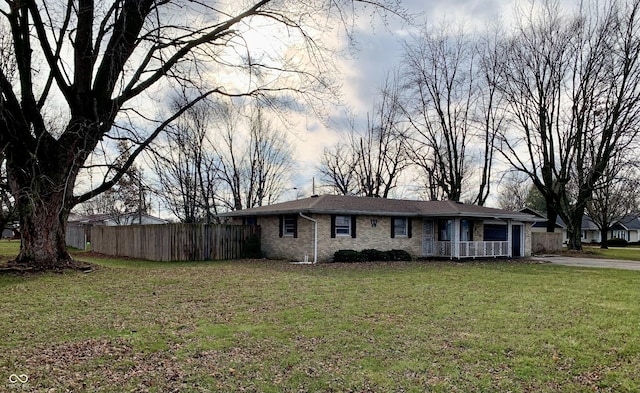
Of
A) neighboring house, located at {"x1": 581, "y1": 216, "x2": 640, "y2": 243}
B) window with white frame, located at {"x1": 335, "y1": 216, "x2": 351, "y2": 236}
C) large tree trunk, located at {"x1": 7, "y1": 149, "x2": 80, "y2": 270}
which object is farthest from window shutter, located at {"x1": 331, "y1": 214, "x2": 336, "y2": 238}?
neighboring house, located at {"x1": 581, "y1": 216, "x2": 640, "y2": 243}

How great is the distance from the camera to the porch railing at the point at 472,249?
A: 2270 cm

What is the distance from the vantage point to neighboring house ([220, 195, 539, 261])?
20453 millimetres

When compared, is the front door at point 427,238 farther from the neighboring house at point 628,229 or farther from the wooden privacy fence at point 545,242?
the neighboring house at point 628,229

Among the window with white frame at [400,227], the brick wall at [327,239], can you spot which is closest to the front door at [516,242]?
the brick wall at [327,239]

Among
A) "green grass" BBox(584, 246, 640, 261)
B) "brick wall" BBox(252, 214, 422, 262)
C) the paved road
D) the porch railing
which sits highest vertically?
"brick wall" BBox(252, 214, 422, 262)

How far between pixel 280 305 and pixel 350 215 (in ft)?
41.1

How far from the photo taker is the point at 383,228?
22266 mm

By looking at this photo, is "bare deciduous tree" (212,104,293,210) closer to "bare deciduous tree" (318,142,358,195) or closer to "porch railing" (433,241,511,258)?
"bare deciduous tree" (318,142,358,195)

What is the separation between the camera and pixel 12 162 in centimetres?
Result: 1410

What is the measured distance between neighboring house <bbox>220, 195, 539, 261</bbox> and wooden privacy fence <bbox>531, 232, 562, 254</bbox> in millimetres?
5838

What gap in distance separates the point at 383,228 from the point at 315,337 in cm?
1607

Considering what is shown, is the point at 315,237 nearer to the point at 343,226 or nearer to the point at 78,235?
the point at 343,226

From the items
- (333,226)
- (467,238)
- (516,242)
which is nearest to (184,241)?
(333,226)

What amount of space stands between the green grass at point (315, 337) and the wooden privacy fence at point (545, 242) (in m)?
20.7
